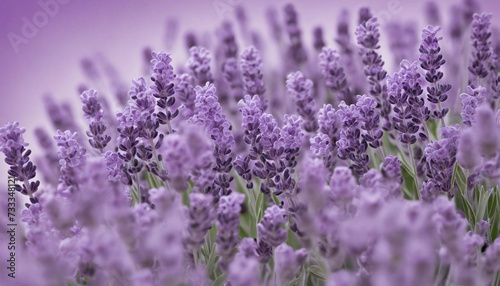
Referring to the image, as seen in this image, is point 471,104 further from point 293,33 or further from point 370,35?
point 293,33

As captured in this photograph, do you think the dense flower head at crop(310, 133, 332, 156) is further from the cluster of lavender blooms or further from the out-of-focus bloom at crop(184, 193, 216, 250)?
the out-of-focus bloom at crop(184, 193, 216, 250)

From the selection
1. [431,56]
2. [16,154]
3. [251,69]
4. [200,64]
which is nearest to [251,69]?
[251,69]

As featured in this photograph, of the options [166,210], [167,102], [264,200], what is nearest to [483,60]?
[264,200]

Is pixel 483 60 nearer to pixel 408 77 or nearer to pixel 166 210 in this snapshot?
pixel 408 77

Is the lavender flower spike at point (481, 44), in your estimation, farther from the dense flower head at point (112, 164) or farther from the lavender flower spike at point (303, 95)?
the dense flower head at point (112, 164)

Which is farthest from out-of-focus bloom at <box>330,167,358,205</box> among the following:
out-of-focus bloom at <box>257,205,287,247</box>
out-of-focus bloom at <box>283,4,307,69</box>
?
out-of-focus bloom at <box>283,4,307,69</box>
